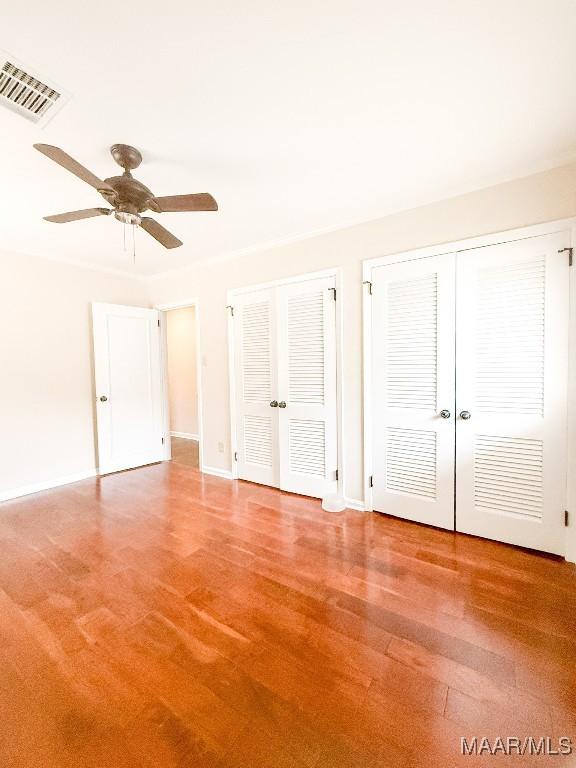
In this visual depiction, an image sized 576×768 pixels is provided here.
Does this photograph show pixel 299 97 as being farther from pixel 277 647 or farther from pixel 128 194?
pixel 277 647

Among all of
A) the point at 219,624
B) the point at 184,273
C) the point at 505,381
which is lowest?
the point at 219,624

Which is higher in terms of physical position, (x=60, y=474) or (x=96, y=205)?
(x=96, y=205)

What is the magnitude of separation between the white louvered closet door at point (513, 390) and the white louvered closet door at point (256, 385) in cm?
169

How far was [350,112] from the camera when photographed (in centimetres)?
159

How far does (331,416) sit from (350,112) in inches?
83.1

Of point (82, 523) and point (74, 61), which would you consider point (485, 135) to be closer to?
point (74, 61)

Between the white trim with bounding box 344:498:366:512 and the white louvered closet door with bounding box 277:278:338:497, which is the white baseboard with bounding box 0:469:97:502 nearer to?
the white louvered closet door with bounding box 277:278:338:497

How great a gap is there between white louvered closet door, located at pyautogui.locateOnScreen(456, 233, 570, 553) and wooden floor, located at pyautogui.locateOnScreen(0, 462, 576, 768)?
0.26 meters

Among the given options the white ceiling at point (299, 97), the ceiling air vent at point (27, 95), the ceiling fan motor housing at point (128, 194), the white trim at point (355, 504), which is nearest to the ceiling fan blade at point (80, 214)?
the ceiling fan motor housing at point (128, 194)

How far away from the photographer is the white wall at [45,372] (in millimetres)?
3166

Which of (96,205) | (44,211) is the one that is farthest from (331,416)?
(44,211)

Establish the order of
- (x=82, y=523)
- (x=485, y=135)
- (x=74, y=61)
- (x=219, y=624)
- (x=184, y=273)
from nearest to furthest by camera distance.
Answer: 1. (x=74, y=61)
2. (x=219, y=624)
3. (x=485, y=135)
4. (x=82, y=523)
5. (x=184, y=273)

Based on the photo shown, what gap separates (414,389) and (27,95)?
2.74 meters

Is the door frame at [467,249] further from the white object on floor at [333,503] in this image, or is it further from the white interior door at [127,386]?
the white interior door at [127,386]
